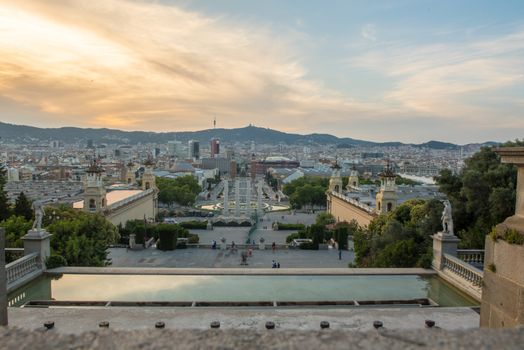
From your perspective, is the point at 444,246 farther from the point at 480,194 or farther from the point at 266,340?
the point at 266,340

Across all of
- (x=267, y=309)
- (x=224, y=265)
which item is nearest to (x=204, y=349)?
(x=267, y=309)

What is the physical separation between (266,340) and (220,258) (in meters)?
29.9

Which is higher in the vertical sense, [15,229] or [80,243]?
[80,243]

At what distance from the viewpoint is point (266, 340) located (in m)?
3.81

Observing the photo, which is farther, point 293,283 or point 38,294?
point 293,283

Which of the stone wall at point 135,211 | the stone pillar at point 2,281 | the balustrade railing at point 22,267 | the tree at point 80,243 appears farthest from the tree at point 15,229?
the stone wall at point 135,211

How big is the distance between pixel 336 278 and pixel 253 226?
141 ft

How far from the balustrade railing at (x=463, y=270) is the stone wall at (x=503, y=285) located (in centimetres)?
499

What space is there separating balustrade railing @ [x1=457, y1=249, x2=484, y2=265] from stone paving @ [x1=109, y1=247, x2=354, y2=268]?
17.2 m

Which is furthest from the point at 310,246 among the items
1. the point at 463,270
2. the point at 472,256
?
the point at 463,270

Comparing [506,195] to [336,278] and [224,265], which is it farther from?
[224,265]

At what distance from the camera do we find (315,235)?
38.1 m

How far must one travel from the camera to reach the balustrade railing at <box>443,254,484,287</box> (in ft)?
34.8

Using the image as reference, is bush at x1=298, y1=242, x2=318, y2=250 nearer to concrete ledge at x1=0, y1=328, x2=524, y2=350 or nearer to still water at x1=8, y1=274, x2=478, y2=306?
still water at x1=8, y1=274, x2=478, y2=306
